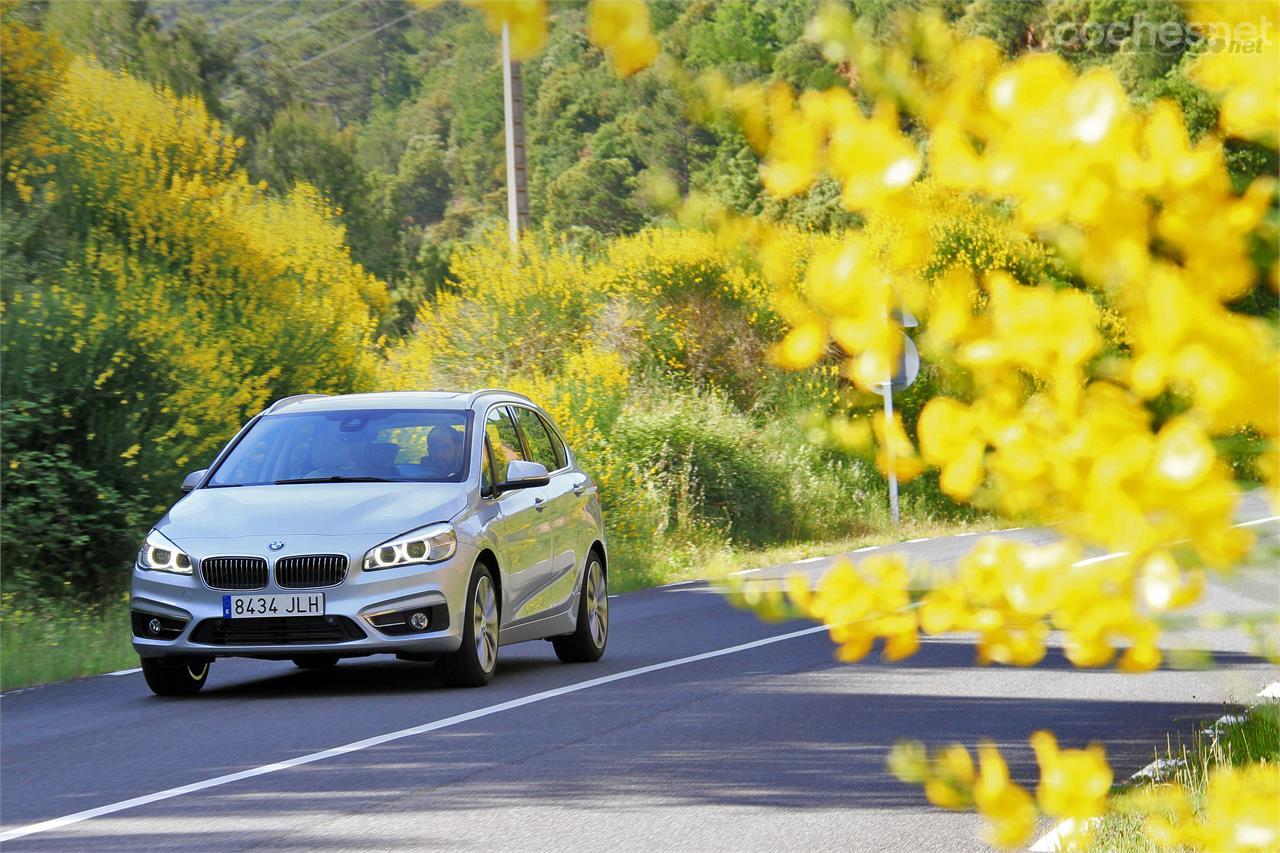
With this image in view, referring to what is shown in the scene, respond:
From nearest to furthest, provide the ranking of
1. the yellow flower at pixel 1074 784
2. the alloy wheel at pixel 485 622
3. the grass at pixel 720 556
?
the yellow flower at pixel 1074 784, the alloy wheel at pixel 485 622, the grass at pixel 720 556

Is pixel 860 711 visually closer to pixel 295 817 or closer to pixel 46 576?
pixel 295 817

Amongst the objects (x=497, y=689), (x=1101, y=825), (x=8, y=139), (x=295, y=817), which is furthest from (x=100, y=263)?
(x=1101, y=825)

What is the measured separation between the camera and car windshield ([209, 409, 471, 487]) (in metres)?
11.6

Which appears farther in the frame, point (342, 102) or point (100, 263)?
point (342, 102)

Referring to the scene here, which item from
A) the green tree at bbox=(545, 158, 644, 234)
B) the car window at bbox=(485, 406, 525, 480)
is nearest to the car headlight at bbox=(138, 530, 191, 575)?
the car window at bbox=(485, 406, 525, 480)

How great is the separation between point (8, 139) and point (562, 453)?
37.7ft

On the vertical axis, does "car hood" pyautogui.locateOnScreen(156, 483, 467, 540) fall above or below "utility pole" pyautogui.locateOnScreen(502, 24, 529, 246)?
below

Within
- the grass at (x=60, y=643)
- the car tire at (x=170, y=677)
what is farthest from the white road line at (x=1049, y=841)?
the grass at (x=60, y=643)

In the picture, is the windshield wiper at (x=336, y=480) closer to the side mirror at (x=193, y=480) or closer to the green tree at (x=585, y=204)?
the side mirror at (x=193, y=480)

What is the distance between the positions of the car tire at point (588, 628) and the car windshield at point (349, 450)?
1.68 meters

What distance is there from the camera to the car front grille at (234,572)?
34.4 ft

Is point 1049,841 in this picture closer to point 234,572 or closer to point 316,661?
Result: point 234,572

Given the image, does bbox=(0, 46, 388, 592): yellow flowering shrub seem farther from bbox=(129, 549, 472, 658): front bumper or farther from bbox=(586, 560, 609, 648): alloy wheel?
bbox=(129, 549, 472, 658): front bumper

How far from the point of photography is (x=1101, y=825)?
21.6 feet
